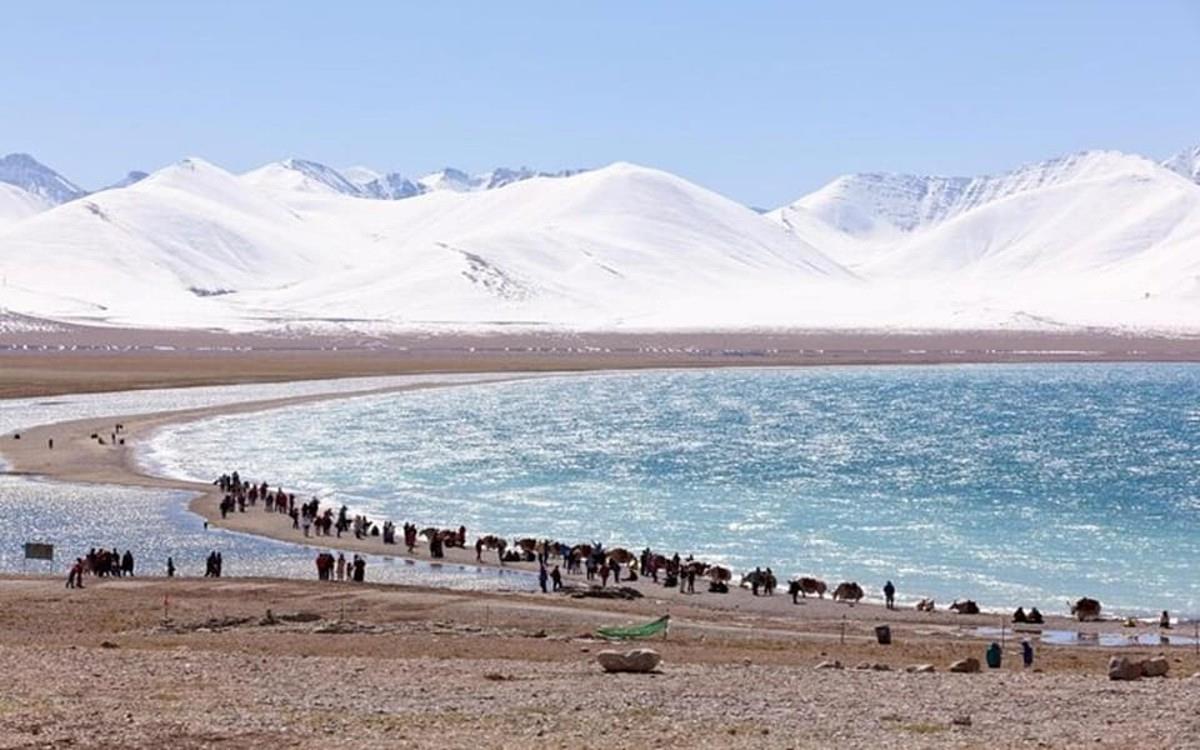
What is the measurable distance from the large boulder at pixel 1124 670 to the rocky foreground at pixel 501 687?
44 cm

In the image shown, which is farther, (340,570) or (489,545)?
(489,545)

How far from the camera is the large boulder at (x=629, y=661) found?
24422 millimetres

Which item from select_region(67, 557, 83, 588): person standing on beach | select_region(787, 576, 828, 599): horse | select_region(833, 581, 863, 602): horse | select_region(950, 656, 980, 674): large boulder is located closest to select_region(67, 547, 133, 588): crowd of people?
select_region(67, 557, 83, 588): person standing on beach

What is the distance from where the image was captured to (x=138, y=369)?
14088 cm

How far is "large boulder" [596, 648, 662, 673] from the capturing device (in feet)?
80.1

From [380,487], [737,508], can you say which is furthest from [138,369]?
[737,508]

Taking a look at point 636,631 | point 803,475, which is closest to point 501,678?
point 636,631

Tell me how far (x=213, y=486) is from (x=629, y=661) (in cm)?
3661

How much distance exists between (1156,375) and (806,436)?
81.8 m

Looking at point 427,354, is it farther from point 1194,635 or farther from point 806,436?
point 1194,635

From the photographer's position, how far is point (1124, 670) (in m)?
24.7

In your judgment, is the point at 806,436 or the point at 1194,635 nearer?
the point at 1194,635

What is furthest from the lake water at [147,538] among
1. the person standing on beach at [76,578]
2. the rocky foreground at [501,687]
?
the rocky foreground at [501,687]

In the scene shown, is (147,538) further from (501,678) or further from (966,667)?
(966,667)
